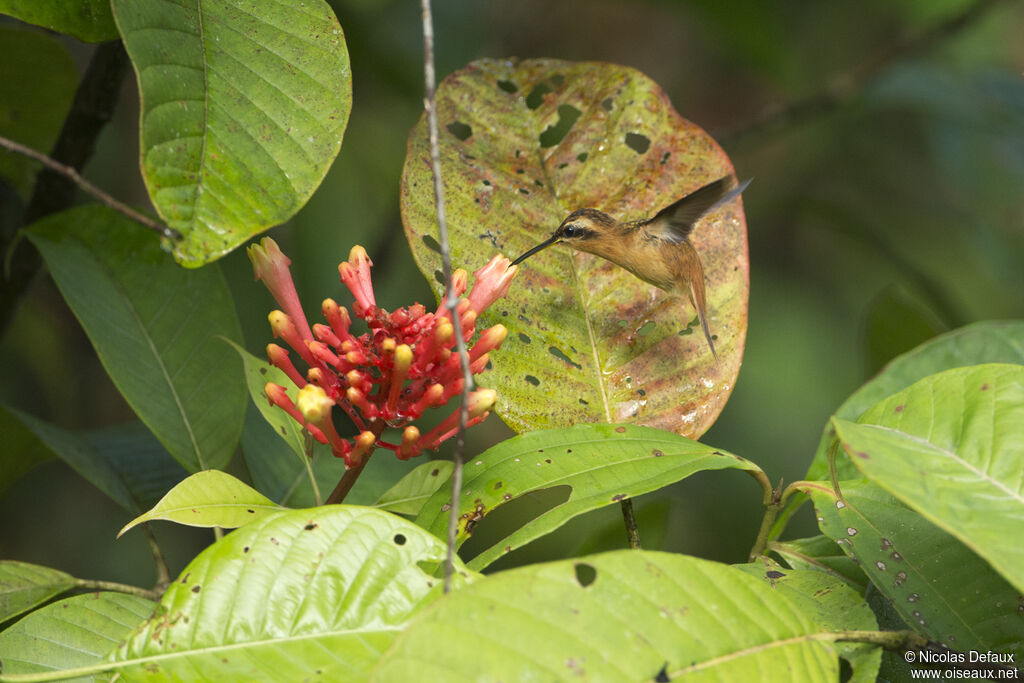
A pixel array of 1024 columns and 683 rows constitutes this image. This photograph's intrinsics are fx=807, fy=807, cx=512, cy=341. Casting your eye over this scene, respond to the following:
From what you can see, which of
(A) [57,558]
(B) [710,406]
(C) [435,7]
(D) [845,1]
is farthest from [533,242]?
(D) [845,1]

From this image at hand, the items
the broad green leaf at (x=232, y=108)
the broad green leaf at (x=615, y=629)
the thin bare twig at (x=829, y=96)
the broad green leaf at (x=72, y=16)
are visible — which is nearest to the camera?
the broad green leaf at (x=615, y=629)

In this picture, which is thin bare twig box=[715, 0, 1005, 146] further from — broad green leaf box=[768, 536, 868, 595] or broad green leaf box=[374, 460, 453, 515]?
broad green leaf box=[374, 460, 453, 515]

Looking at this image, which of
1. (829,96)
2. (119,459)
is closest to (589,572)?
(119,459)

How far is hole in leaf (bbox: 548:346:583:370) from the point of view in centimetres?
104

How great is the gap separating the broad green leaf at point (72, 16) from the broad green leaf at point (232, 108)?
14cm

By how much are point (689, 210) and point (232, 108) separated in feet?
1.91

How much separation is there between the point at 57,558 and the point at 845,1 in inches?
141

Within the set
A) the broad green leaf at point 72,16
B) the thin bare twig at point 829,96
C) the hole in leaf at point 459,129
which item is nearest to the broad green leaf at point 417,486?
the hole in leaf at point 459,129

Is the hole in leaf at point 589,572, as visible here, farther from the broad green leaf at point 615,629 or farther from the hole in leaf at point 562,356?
the hole in leaf at point 562,356

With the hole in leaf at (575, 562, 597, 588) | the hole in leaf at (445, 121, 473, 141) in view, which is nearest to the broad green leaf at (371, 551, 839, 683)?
the hole in leaf at (575, 562, 597, 588)

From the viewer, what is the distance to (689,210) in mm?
1067

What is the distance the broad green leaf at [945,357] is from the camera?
1.20 m

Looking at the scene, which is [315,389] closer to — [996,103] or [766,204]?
[996,103]

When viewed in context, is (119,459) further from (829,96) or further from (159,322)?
(829,96)
